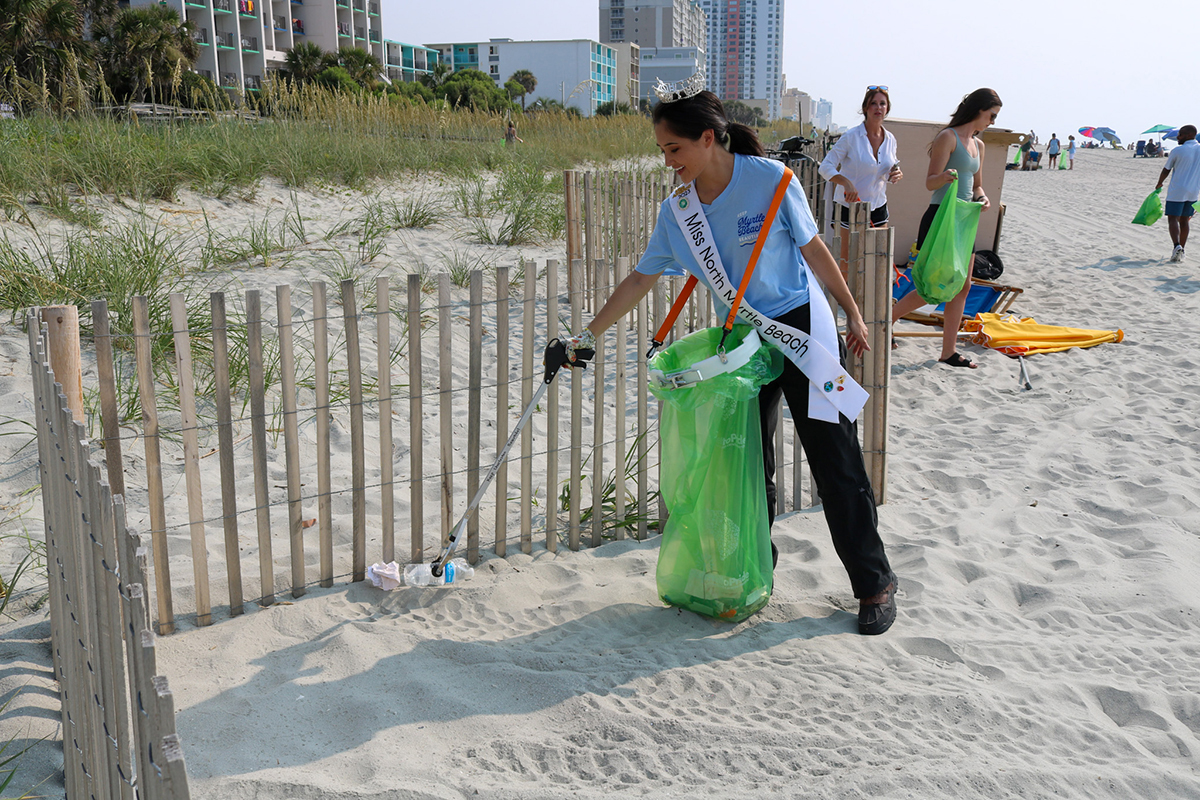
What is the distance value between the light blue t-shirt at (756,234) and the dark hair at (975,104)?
3488mm

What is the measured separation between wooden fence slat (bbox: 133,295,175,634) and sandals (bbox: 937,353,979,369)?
5.06 meters

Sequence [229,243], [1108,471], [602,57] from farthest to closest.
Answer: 1. [602,57]
2. [229,243]
3. [1108,471]

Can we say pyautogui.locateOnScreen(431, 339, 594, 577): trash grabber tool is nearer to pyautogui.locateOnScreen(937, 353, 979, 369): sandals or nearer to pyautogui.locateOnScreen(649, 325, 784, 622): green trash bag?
pyautogui.locateOnScreen(649, 325, 784, 622): green trash bag

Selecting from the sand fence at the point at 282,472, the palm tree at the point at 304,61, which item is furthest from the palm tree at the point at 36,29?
the sand fence at the point at 282,472

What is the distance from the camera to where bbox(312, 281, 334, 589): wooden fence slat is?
2.69m

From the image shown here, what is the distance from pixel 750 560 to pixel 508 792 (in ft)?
3.48

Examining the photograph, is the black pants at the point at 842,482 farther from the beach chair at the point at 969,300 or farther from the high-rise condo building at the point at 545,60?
the high-rise condo building at the point at 545,60

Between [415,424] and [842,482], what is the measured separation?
1428 millimetres

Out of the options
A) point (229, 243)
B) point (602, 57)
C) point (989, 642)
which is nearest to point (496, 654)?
point (989, 642)

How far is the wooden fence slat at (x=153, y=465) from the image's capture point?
2.41 metres

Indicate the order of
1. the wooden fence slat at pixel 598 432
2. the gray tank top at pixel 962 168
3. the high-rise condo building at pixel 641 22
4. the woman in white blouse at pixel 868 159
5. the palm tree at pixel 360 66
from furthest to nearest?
1. the high-rise condo building at pixel 641 22
2. the palm tree at pixel 360 66
3. the woman in white blouse at pixel 868 159
4. the gray tank top at pixel 962 168
5. the wooden fence slat at pixel 598 432

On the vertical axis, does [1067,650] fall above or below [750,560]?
below

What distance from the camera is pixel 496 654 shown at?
102 inches

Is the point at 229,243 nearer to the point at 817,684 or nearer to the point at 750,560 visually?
the point at 750,560
